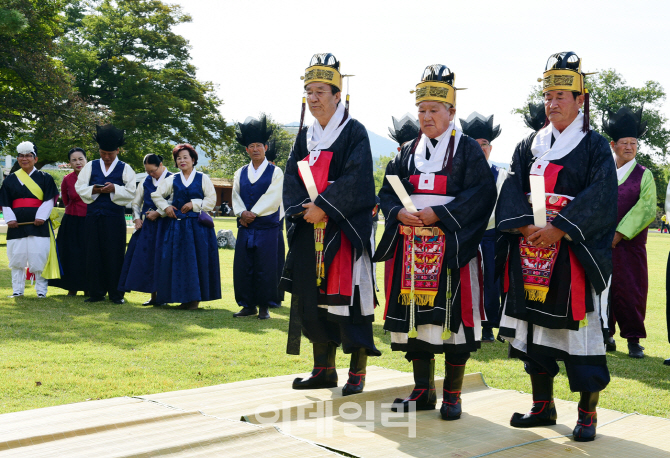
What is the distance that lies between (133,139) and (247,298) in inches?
726

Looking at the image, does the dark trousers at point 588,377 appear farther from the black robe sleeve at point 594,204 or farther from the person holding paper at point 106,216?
the person holding paper at point 106,216

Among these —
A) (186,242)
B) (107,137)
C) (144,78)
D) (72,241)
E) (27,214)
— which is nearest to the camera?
(186,242)

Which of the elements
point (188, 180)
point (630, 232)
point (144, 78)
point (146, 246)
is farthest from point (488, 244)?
point (144, 78)

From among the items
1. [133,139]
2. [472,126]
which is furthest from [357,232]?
[133,139]

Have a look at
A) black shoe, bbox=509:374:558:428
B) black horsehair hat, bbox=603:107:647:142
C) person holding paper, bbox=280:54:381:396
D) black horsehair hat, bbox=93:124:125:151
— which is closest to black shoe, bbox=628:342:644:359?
black horsehair hat, bbox=603:107:647:142

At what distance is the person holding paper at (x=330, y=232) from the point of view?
13.0 ft

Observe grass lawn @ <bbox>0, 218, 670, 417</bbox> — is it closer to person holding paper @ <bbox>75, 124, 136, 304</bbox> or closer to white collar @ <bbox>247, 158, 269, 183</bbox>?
person holding paper @ <bbox>75, 124, 136, 304</bbox>

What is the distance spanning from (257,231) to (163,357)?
2.60m

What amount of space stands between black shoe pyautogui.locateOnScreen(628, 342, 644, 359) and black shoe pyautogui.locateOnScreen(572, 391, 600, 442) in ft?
9.43

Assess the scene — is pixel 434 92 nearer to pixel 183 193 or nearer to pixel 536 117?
pixel 536 117

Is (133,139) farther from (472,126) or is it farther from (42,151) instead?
(472,126)

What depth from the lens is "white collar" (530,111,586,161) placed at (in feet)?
11.3

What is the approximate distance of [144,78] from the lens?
83.5 ft

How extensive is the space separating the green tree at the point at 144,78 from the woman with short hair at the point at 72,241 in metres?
16.0
